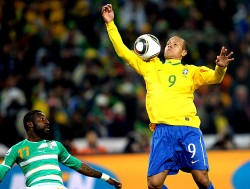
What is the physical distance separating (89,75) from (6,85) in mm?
1502

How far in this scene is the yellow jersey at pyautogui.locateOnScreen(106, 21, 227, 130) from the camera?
8.50 metres

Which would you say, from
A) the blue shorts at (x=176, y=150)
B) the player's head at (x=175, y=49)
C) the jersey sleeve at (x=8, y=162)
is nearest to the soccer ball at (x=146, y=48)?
the player's head at (x=175, y=49)

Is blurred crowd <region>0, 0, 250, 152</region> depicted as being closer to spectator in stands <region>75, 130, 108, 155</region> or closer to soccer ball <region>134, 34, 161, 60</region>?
spectator in stands <region>75, 130, 108, 155</region>

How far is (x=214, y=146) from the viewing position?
1213 centimetres

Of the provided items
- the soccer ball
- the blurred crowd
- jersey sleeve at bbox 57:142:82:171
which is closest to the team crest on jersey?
the soccer ball

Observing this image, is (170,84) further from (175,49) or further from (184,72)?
(175,49)

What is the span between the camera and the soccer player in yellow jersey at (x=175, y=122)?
27.8 ft

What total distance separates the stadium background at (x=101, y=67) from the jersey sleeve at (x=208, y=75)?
335cm

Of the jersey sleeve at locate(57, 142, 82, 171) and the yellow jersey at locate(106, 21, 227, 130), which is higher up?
the yellow jersey at locate(106, 21, 227, 130)

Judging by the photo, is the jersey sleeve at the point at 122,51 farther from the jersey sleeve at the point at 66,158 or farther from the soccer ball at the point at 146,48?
the jersey sleeve at the point at 66,158

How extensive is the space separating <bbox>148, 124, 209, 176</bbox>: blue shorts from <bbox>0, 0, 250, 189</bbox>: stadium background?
3.28 meters

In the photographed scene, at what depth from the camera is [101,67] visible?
14.6 m

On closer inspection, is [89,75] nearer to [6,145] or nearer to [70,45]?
[70,45]

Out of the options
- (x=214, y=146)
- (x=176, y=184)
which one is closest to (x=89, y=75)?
(x=214, y=146)
